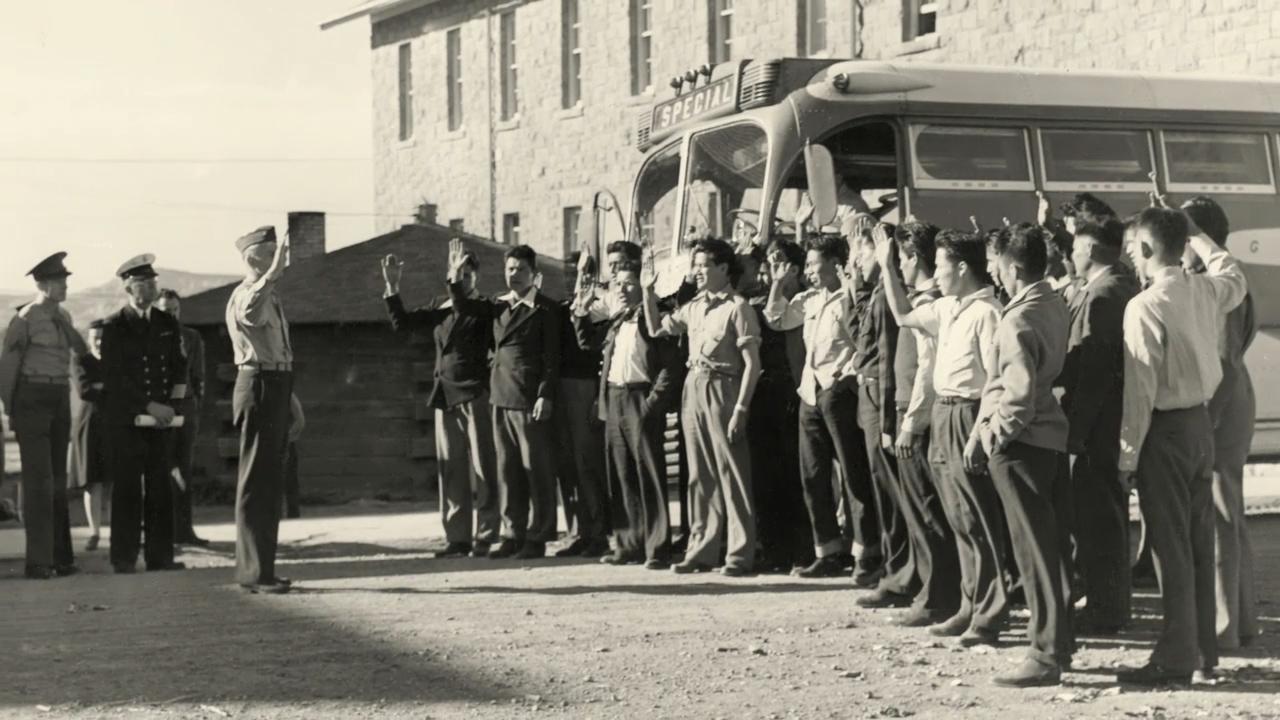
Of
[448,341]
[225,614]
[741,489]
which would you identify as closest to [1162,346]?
[741,489]

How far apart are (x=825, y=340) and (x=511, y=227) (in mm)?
26912

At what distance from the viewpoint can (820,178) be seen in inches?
553

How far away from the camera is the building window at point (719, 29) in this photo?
101 feet

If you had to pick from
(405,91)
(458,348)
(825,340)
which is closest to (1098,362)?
(825,340)

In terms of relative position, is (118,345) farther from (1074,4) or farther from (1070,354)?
(1074,4)

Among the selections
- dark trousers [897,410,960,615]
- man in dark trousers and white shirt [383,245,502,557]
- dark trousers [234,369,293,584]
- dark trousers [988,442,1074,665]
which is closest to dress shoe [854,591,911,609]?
dark trousers [897,410,960,615]

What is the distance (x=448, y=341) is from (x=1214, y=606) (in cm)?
688

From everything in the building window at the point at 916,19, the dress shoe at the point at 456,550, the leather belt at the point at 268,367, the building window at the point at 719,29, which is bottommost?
the dress shoe at the point at 456,550

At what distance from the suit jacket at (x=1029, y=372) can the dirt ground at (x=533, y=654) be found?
104 centimetres

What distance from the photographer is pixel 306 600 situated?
11.4m

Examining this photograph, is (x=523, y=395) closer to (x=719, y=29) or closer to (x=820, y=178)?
(x=820, y=178)

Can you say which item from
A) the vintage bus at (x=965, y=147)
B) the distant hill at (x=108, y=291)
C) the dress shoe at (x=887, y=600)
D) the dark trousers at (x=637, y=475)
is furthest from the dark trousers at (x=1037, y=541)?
the distant hill at (x=108, y=291)

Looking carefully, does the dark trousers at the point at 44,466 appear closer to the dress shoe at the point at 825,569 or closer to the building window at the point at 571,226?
the dress shoe at the point at 825,569

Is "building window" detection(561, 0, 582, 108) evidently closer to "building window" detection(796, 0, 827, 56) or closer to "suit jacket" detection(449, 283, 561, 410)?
"building window" detection(796, 0, 827, 56)
